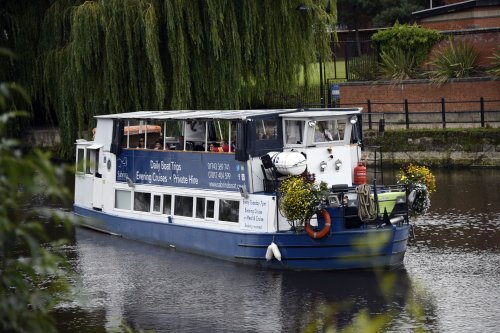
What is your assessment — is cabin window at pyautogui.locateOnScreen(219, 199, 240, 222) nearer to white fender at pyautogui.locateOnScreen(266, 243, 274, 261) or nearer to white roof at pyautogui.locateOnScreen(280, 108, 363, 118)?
white fender at pyautogui.locateOnScreen(266, 243, 274, 261)

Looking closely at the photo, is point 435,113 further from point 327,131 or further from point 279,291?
point 279,291

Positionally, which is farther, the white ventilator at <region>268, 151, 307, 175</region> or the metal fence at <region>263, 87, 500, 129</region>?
the metal fence at <region>263, 87, 500, 129</region>

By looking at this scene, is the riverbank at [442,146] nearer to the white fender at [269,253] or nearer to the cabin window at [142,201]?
the cabin window at [142,201]

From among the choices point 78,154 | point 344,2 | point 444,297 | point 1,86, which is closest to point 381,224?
point 444,297

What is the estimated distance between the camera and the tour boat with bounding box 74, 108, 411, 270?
22188mm

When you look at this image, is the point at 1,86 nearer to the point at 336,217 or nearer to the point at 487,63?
the point at 336,217

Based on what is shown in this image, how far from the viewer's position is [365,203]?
21.8 meters

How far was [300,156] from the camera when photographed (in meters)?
23.0

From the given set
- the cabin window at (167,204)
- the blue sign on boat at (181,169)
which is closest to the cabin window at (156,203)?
the cabin window at (167,204)

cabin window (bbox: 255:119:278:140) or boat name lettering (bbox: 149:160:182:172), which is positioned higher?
cabin window (bbox: 255:119:278:140)

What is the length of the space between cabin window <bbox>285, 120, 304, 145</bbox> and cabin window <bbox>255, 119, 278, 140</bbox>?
285 mm

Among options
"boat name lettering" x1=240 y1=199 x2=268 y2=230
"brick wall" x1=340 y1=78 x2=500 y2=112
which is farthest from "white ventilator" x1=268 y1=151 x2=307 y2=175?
"brick wall" x1=340 y1=78 x2=500 y2=112

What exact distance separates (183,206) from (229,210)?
188 centimetres

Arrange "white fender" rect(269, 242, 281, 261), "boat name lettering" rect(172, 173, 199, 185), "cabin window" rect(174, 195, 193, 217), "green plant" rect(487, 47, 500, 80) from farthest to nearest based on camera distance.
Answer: "green plant" rect(487, 47, 500, 80)
"cabin window" rect(174, 195, 193, 217)
"boat name lettering" rect(172, 173, 199, 185)
"white fender" rect(269, 242, 281, 261)
